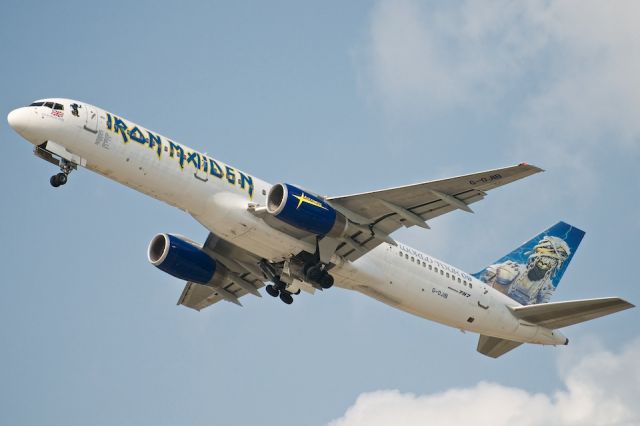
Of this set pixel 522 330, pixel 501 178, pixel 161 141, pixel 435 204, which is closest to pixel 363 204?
pixel 435 204

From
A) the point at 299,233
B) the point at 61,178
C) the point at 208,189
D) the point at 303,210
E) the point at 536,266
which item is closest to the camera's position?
the point at 303,210

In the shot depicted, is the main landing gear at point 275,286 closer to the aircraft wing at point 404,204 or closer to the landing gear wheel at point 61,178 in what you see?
the aircraft wing at point 404,204

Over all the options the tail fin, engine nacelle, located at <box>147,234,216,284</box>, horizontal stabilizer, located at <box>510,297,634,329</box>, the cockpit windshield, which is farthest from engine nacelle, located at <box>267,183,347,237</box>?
the tail fin

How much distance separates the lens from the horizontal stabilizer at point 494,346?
43094 millimetres

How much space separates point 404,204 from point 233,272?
10.1 meters

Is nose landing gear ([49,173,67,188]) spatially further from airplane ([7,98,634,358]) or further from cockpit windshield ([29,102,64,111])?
cockpit windshield ([29,102,64,111])

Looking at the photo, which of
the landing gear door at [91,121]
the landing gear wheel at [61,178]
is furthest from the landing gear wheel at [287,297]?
the landing gear door at [91,121]

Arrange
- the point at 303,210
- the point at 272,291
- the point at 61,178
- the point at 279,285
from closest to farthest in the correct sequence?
the point at 303,210 → the point at 61,178 → the point at 279,285 → the point at 272,291

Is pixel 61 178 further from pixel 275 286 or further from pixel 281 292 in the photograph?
pixel 281 292

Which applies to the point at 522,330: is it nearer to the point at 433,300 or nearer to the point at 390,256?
the point at 433,300

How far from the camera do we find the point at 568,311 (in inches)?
1556

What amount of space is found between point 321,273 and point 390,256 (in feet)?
11.7

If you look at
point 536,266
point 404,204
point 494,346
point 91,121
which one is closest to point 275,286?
point 404,204

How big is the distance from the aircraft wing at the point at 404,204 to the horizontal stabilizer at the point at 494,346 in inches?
377
